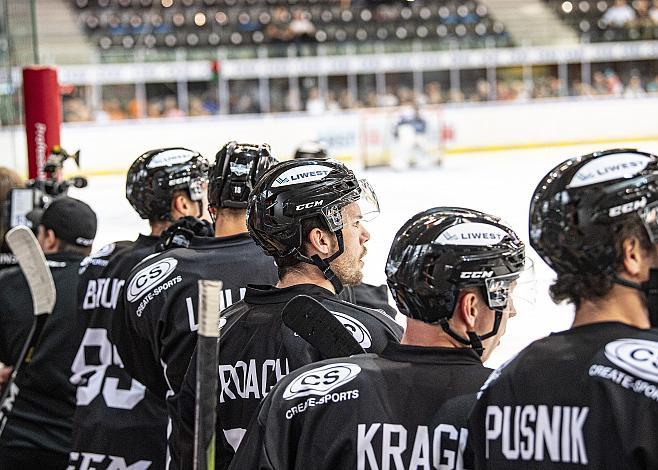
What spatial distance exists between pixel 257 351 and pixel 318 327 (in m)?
0.23

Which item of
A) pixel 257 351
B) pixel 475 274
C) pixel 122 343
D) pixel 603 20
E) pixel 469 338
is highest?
pixel 603 20

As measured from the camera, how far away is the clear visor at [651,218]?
1698 millimetres

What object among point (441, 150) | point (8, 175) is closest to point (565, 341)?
point (8, 175)

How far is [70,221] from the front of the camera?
12.5 ft

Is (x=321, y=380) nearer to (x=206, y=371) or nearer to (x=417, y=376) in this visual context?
(x=417, y=376)

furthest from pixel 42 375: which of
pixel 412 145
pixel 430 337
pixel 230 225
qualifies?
pixel 412 145

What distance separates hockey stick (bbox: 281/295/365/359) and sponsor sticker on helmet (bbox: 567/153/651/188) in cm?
63

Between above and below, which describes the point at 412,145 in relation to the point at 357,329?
below

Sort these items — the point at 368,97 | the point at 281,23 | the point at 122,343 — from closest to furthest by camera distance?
the point at 122,343
the point at 368,97
the point at 281,23

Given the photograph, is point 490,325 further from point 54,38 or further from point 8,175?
point 54,38

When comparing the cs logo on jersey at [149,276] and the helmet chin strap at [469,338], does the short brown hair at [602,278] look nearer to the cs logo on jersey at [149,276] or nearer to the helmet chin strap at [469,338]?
the helmet chin strap at [469,338]

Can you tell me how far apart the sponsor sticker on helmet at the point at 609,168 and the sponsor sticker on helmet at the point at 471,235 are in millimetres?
250

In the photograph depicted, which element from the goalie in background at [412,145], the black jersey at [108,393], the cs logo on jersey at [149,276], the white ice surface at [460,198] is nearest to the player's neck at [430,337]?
the cs logo on jersey at [149,276]

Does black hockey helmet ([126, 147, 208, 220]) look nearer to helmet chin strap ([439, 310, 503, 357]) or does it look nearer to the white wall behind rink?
helmet chin strap ([439, 310, 503, 357])
